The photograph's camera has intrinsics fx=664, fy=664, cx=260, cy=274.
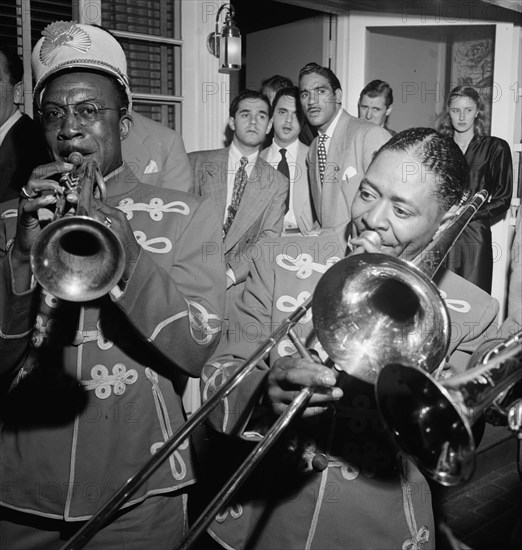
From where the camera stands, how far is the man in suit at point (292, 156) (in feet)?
18.8

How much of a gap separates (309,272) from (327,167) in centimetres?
325

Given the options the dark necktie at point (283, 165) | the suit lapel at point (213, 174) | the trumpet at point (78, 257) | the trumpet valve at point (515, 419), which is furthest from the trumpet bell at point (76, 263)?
the dark necktie at point (283, 165)

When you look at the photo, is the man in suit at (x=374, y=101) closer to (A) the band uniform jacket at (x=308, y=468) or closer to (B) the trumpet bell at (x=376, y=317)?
(A) the band uniform jacket at (x=308, y=468)

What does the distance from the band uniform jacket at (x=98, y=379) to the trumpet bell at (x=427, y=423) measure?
66 centimetres

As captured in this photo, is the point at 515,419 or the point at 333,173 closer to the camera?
the point at 515,419

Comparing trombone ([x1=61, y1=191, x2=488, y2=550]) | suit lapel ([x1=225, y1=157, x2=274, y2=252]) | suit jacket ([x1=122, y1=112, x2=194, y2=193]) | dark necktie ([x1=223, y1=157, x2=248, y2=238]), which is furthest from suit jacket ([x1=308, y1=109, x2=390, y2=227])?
trombone ([x1=61, y1=191, x2=488, y2=550])

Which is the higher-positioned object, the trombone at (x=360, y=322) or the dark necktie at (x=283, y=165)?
the dark necktie at (x=283, y=165)

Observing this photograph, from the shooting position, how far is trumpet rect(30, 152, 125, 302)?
1.68 metres

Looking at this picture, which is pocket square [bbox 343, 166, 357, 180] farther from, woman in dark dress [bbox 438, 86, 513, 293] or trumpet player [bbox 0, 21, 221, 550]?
trumpet player [bbox 0, 21, 221, 550]

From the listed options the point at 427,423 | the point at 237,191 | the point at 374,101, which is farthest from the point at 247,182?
the point at 427,423

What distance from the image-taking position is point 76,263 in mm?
1755

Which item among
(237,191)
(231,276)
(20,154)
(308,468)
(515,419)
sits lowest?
(308,468)

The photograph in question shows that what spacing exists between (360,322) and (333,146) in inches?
142

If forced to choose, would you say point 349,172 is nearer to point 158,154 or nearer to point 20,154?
point 158,154
